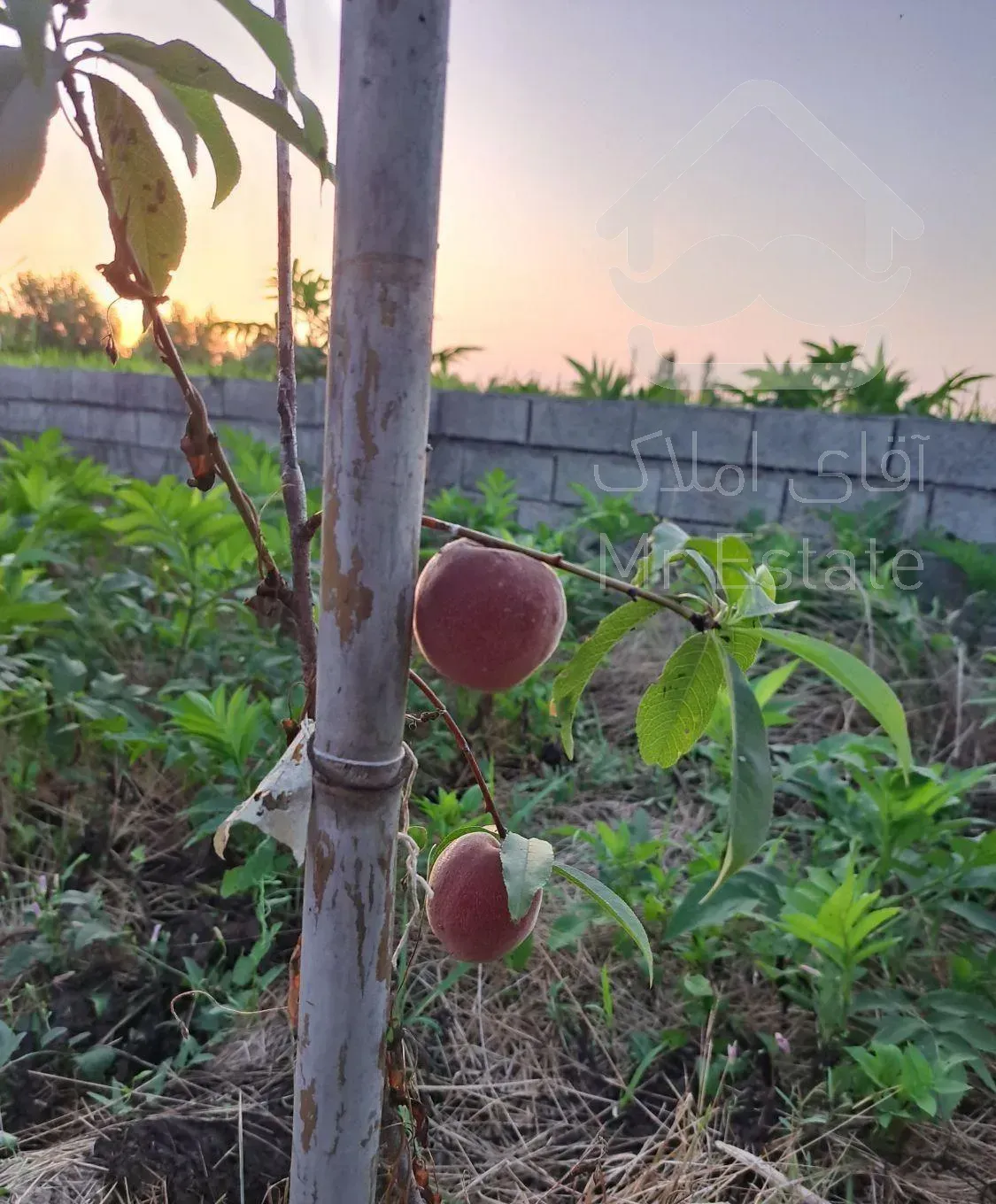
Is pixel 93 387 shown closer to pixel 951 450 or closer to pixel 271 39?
pixel 951 450

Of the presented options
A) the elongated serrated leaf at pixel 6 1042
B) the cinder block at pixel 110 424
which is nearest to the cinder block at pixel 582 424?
the cinder block at pixel 110 424

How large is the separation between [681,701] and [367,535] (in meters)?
0.24

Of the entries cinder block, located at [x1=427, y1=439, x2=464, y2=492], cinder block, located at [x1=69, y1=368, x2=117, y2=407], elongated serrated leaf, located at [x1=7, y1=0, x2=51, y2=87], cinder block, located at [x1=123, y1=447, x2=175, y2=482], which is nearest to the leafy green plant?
elongated serrated leaf, located at [x1=7, y1=0, x2=51, y2=87]

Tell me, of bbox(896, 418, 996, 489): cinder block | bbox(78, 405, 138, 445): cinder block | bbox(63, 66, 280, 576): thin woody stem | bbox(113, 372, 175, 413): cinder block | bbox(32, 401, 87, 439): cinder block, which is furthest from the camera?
bbox(32, 401, 87, 439): cinder block

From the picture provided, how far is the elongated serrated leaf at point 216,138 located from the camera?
1.75 feet

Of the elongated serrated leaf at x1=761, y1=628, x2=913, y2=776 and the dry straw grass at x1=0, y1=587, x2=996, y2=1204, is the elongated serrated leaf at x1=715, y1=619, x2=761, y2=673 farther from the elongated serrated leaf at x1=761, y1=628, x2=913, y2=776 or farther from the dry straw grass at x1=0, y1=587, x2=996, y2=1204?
the dry straw grass at x1=0, y1=587, x2=996, y2=1204

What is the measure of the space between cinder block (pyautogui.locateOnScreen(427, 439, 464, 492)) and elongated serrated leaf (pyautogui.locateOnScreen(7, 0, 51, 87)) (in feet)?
10.5

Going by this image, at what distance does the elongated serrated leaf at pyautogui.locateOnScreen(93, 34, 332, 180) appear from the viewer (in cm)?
43

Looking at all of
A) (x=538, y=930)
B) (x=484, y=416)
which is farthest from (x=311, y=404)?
(x=538, y=930)

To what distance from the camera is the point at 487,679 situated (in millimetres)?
539

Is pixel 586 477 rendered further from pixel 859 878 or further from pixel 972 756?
pixel 859 878

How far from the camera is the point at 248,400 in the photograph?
163 inches

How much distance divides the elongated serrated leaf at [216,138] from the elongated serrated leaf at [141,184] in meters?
0.03

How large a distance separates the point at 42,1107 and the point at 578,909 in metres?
0.75
